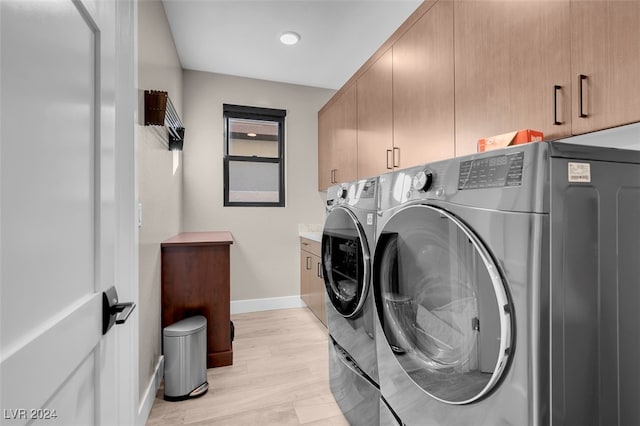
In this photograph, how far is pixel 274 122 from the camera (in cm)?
365

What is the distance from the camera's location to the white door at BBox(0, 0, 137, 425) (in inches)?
17.5

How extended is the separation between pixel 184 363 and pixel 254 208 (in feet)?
6.29

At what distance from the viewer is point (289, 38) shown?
2.59 metres

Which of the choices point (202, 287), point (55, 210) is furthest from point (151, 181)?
point (55, 210)

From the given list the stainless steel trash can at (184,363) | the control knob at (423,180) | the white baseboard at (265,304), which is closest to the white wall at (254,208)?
the white baseboard at (265,304)

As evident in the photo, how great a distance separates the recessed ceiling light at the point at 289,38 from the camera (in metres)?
2.54

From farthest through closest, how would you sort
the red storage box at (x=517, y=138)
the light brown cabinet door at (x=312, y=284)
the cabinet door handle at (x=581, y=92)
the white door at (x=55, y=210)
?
1. the light brown cabinet door at (x=312, y=284)
2. the red storage box at (x=517, y=138)
3. the cabinet door handle at (x=581, y=92)
4. the white door at (x=55, y=210)

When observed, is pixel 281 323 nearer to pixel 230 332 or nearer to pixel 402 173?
pixel 230 332

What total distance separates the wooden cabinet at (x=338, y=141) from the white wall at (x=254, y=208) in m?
0.23

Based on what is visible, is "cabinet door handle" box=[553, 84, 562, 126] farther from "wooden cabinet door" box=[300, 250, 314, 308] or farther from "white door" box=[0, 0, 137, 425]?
"wooden cabinet door" box=[300, 250, 314, 308]

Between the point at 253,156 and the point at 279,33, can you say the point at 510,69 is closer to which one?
the point at 279,33

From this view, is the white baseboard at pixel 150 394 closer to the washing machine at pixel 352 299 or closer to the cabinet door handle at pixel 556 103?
the washing machine at pixel 352 299

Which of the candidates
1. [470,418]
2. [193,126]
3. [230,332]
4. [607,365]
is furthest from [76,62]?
[193,126]

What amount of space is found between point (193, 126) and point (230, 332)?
223cm
